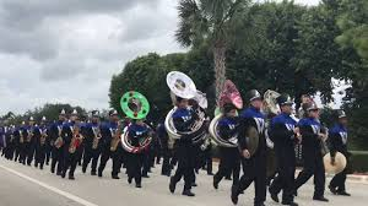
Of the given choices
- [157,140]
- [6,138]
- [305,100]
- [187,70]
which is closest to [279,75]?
[187,70]

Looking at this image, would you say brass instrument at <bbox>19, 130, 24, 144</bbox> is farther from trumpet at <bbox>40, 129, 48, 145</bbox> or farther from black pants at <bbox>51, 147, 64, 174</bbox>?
black pants at <bbox>51, 147, 64, 174</bbox>

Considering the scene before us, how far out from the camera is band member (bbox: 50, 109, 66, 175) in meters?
20.3

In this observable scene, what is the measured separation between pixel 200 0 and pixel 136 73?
32706mm

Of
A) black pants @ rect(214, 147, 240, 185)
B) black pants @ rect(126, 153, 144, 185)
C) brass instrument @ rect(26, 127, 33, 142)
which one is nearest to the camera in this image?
black pants @ rect(214, 147, 240, 185)

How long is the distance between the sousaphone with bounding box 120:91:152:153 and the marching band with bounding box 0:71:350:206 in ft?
0.08

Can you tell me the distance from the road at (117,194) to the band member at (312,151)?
41 cm

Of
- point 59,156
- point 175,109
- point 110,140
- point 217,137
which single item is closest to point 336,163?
point 217,137

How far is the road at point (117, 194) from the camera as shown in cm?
1277

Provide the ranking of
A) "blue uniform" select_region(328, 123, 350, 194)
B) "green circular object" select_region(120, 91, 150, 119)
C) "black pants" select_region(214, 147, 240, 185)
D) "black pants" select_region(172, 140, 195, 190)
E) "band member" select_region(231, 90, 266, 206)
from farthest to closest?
"green circular object" select_region(120, 91, 150, 119) < "black pants" select_region(214, 147, 240, 185) < "blue uniform" select_region(328, 123, 350, 194) < "black pants" select_region(172, 140, 195, 190) < "band member" select_region(231, 90, 266, 206)

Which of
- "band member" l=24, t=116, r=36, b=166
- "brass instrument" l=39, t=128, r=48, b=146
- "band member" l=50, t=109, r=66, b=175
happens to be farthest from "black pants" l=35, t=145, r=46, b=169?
"band member" l=50, t=109, r=66, b=175

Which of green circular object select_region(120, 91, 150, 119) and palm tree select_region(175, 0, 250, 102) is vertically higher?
palm tree select_region(175, 0, 250, 102)

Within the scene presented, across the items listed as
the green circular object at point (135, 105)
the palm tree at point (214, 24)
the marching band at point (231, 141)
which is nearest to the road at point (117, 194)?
the marching band at point (231, 141)

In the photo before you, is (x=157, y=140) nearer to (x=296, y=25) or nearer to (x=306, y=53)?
(x=306, y=53)

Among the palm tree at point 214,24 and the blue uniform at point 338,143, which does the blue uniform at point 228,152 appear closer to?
the blue uniform at point 338,143
